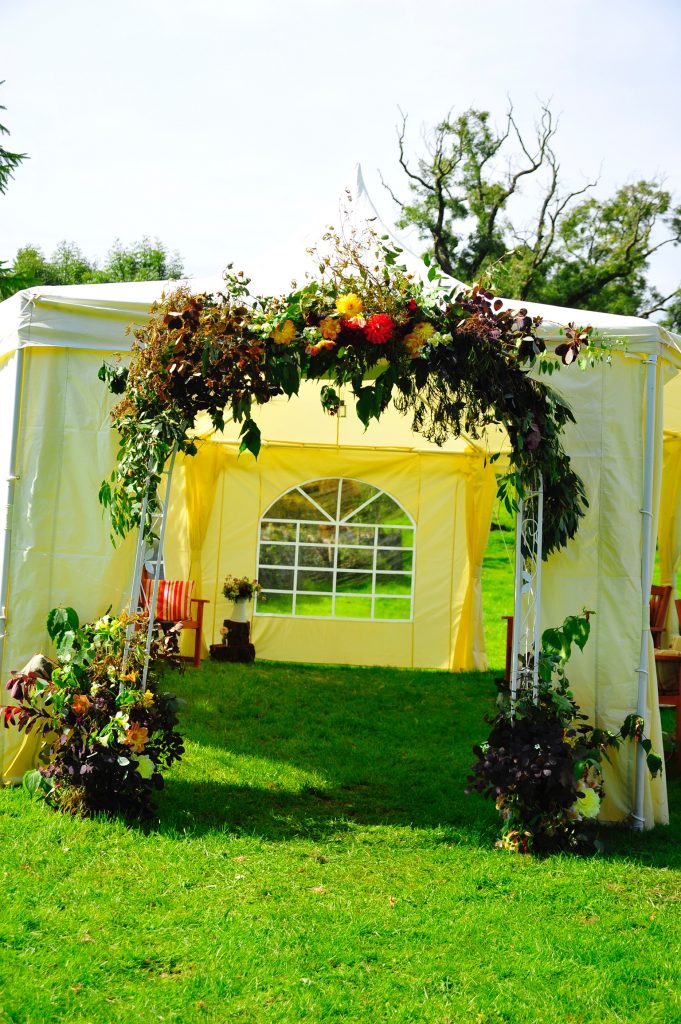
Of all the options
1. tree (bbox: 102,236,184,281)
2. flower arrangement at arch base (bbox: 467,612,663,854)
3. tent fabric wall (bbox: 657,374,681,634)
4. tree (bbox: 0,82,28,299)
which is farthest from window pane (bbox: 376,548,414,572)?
tree (bbox: 102,236,184,281)

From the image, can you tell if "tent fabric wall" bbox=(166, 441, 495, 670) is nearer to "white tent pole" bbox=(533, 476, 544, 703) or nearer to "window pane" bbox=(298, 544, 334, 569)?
"window pane" bbox=(298, 544, 334, 569)

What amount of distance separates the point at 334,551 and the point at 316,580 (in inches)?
14.6

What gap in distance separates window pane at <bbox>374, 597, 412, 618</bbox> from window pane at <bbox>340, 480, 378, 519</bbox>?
3.27 ft

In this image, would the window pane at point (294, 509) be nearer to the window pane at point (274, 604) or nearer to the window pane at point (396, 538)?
the window pane at point (396, 538)

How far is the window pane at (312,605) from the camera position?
981 centimetres

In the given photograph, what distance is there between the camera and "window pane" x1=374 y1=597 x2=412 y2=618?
31.7 ft

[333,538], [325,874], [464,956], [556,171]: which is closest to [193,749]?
[325,874]

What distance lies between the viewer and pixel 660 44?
243 inches

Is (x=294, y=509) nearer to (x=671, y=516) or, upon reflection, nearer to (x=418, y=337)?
(x=671, y=516)

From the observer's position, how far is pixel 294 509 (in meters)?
9.87

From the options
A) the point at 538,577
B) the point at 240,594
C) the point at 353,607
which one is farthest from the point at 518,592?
the point at 353,607

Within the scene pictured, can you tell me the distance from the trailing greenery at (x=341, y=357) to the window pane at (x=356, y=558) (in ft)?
18.2

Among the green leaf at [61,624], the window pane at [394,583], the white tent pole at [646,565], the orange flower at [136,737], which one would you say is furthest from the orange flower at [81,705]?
the window pane at [394,583]

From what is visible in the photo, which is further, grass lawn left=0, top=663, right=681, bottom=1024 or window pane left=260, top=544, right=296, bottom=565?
window pane left=260, top=544, right=296, bottom=565
